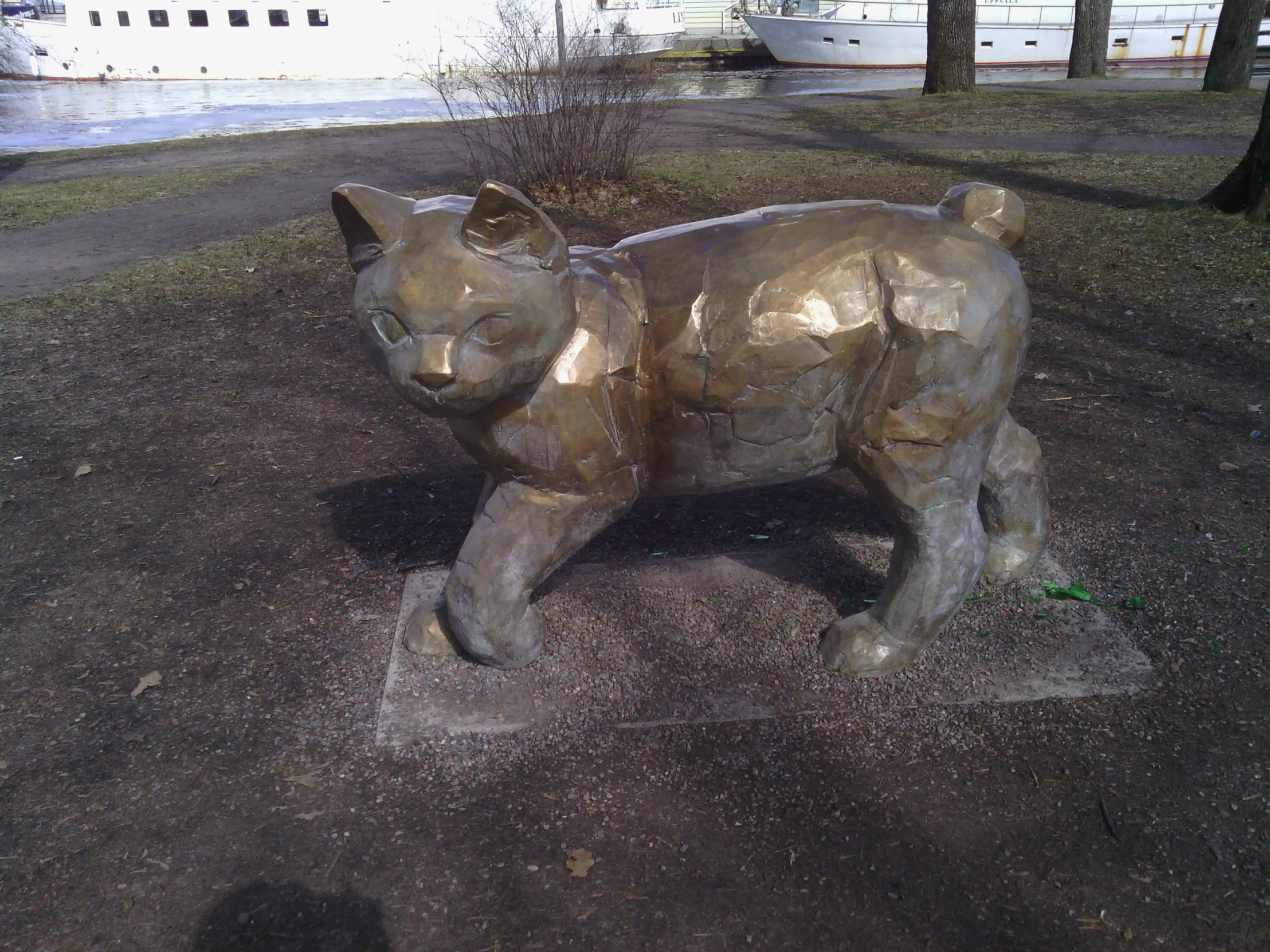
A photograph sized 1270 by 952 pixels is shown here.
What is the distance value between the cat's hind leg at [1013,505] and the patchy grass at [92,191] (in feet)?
35.4

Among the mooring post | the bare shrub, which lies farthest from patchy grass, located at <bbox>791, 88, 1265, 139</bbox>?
the mooring post

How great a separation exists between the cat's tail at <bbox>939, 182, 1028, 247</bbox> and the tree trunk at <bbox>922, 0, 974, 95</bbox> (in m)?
12.9

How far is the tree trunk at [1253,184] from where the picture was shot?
298 inches

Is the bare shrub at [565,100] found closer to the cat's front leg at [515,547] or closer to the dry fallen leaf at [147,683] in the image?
the dry fallen leaf at [147,683]

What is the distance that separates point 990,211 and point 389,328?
1678 millimetres

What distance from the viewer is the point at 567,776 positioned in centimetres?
266

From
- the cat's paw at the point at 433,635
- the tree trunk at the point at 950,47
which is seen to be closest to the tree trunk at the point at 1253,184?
the tree trunk at the point at 950,47

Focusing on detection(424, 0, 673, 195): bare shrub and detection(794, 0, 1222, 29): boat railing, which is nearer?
detection(424, 0, 673, 195): bare shrub

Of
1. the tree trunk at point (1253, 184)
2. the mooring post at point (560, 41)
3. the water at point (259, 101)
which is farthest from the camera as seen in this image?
the water at point (259, 101)

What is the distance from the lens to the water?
1747 cm

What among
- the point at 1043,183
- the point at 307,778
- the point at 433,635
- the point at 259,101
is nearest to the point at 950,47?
the point at 1043,183

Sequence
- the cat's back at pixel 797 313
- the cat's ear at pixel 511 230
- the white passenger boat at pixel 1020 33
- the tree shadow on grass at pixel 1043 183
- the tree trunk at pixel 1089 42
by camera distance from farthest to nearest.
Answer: the white passenger boat at pixel 1020 33 → the tree trunk at pixel 1089 42 → the tree shadow on grass at pixel 1043 183 → the cat's back at pixel 797 313 → the cat's ear at pixel 511 230

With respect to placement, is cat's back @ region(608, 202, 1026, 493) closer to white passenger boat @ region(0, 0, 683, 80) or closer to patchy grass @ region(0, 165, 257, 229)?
patchy grass @ region(0, 165, 257, 229)

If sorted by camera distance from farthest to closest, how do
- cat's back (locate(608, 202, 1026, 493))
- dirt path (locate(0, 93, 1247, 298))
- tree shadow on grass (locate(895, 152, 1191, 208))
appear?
dirt path (locate(0, 93, 1247, 298)) < tree shadow on grass (locate(895, 152, 1191, 208)) < cat's back (locate(608, 202, 1026, 493))
